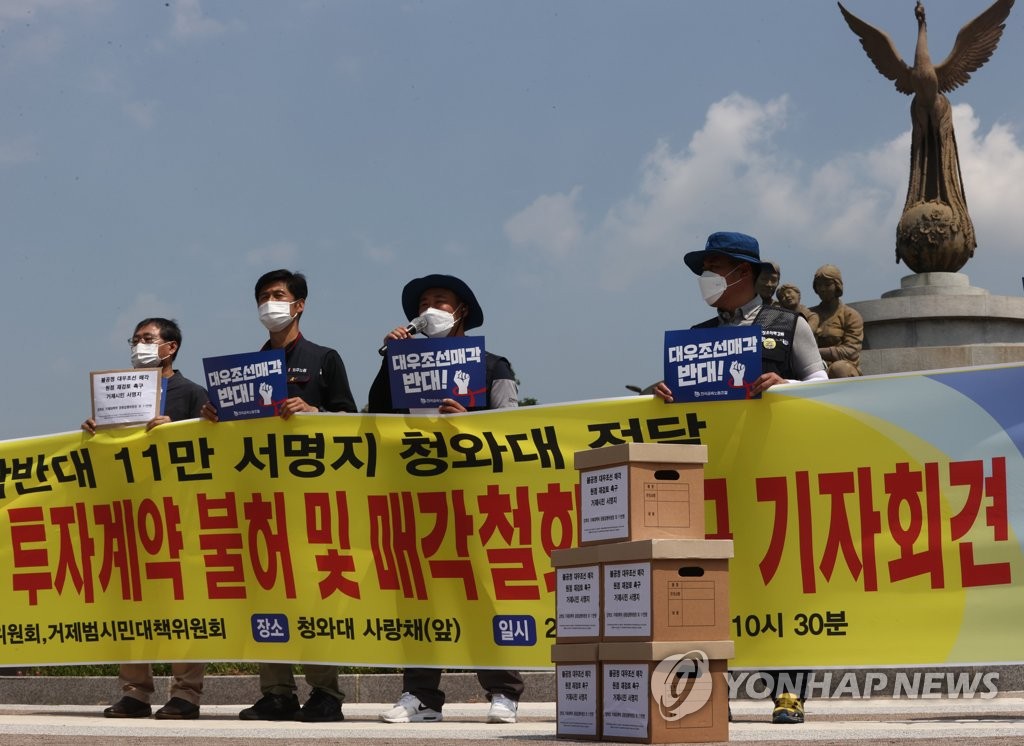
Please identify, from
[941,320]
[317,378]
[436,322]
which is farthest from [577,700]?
[941,320]

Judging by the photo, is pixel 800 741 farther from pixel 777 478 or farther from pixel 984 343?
pixel 984 343

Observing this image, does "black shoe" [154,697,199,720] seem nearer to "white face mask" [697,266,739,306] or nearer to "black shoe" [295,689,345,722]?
"black shoe" [295,689,345,722]

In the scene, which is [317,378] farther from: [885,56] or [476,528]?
[885,56]

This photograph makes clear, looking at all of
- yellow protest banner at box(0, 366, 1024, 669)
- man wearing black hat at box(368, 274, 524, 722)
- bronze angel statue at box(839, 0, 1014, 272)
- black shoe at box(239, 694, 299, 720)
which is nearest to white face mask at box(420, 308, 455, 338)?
man wearing black hat at box(368, 274, 524, 722)

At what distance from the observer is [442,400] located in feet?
28.8

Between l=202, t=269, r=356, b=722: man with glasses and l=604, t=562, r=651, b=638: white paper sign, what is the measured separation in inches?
104

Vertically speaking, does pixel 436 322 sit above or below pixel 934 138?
below

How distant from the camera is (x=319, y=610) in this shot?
28.9 ft

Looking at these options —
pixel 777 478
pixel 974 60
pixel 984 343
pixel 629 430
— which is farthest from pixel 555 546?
pixel 974 60

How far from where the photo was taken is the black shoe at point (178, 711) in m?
8.97

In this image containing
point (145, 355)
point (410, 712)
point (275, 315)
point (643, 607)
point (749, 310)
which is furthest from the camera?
point (145, 355)

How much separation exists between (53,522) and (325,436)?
195 centimetres

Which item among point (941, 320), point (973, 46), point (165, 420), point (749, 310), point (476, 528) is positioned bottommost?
point (476, 528)

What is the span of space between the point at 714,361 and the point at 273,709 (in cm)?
314
